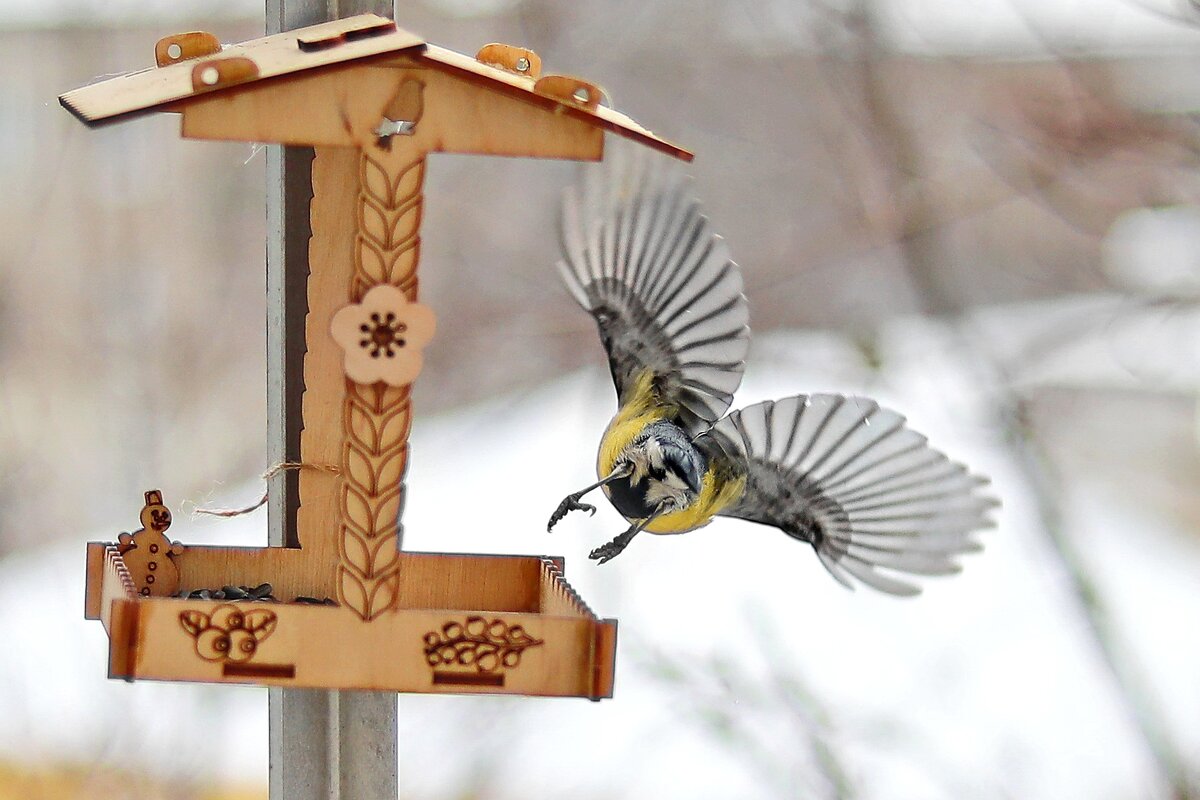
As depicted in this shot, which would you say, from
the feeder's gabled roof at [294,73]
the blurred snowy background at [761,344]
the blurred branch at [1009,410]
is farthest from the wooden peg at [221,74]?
the blurred branch at [1009,410]

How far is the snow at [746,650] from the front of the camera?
4.39 feet

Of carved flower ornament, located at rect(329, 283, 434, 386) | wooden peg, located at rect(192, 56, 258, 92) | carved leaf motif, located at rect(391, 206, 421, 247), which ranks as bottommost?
carved flower ornament, located at rect(329, 283, 434, 386)

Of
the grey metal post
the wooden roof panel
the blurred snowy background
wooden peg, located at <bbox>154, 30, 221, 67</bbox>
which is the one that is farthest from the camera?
the blurred snowy background

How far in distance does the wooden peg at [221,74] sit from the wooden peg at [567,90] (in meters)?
0.15

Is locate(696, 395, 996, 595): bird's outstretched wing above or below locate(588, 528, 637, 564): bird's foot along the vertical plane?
above

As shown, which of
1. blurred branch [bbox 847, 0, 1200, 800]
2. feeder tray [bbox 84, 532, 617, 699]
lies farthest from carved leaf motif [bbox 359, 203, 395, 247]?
blurred branch [bbox 847, 0, 1200, 800]

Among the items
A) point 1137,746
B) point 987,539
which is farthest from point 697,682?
point 1137,746

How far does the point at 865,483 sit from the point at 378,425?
0.33 meters

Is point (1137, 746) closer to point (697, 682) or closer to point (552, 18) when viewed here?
point (697, 682)

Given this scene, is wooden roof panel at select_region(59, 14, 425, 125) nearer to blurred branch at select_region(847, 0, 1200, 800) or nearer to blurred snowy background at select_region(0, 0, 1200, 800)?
blurred snowy background at select_region(0, 0, 1200, 800)

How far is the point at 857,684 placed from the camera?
1414 mm

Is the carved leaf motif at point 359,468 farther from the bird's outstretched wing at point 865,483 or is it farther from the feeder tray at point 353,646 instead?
the bird's outstretched wing at point 865,483

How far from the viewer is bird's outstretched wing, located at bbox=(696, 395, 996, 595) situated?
2.88 feet

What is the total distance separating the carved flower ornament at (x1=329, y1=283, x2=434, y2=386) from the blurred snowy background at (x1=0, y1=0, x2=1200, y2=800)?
554mm
